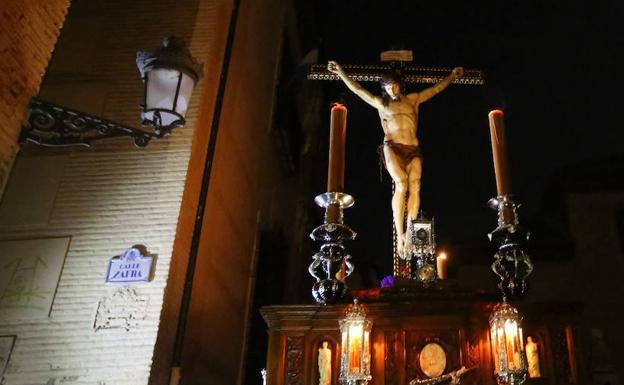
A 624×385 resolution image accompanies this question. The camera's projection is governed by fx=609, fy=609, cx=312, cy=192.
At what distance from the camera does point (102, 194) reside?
259 inches

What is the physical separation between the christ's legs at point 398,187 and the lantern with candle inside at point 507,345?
4.33ft

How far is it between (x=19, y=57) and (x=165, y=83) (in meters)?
0.92

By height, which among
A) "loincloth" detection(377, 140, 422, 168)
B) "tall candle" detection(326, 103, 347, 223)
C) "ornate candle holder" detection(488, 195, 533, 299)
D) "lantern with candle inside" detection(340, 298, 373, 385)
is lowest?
"lantern with candle inside" detection(340, 298, 373, 385)

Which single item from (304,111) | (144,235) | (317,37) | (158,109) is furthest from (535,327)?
(317,37)

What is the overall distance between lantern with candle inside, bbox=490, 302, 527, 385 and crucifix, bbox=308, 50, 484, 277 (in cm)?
113

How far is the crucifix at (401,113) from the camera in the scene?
18.4 ft

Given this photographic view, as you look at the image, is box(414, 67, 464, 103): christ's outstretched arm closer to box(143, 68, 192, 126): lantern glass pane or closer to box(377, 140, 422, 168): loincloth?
box(377, 140, 422, 168): loincloth

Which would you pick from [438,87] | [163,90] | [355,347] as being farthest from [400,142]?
[163,90]

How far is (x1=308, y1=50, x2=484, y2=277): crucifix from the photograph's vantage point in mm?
5617

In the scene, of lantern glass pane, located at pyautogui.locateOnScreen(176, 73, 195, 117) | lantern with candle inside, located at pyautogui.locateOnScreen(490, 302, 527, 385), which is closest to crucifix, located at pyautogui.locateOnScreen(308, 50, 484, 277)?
lantern with candle inside, located at pyautogui.locateOnScreen(490, 302, 527, 385)

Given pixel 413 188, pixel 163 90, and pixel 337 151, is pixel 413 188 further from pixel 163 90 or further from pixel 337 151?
pixel 163 90

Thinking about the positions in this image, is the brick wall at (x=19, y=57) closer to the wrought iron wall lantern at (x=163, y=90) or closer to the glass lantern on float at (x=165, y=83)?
the wrought iron wall lantern at (x=163, y=90)

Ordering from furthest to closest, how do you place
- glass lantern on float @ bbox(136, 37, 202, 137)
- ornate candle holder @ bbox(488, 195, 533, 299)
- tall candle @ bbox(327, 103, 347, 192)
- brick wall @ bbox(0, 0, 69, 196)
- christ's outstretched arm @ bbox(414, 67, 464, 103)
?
christ's outstretched arm @ bbox(414, 67, 464, 103) < tall candle @ bbox(327, 103, 347, 192) < glass lantern on float @ bbox(136, 37, 202, 137) < ornate candle holder @ bbox(488, 195, 533, 299) < brick wall @ bbox(0, 0, 69, 196)

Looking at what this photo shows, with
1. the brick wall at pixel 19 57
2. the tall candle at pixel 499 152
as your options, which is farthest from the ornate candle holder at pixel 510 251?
the brick wall at pixel 19 57
